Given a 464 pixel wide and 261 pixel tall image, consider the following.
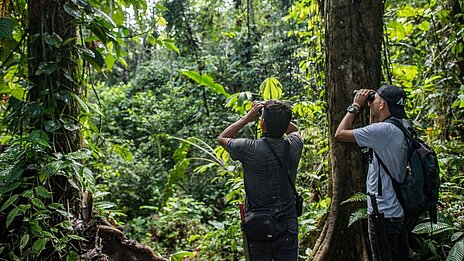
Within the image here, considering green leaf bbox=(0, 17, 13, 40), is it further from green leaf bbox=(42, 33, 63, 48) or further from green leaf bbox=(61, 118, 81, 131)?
green leaf bbox=(61, 118, 81, 131)

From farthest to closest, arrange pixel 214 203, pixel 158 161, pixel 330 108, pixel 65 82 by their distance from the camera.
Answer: pixel 158 161 → pixel 214 203 → pixel 330 108 → pixel 65 82

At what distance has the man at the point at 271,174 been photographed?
2785 mm

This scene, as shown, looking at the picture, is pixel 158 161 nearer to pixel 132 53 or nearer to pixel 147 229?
pixel 147 229

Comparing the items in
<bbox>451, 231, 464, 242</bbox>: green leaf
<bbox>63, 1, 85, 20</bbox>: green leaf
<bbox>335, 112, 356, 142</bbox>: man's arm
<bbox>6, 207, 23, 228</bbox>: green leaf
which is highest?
<bbox>63, 1, 85, 20</bbox>: green leaf

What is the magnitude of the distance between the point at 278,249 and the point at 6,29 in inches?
83.1

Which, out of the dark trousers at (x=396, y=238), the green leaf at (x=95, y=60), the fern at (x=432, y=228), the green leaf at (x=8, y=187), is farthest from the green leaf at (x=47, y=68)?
the fern at (x=432, y=228)

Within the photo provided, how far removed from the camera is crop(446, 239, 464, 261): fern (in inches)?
109

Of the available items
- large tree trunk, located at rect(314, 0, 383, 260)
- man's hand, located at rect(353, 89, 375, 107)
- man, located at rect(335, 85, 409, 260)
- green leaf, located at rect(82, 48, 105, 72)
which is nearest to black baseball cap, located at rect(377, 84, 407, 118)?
man, located at rect(335, 85, 409, 260)

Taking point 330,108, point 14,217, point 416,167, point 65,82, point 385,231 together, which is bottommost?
point 385,231

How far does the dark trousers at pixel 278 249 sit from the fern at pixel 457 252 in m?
0.99

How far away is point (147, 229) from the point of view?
7980mm

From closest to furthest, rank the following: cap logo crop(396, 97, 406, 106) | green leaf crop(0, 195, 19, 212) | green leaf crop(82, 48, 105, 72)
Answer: green leaf crop(0, 195, 19, 212), cap logo crop(396, 97, 406, 106), green leaf crop(82, 48, 105, 72)

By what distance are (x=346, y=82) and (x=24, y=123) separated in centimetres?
231

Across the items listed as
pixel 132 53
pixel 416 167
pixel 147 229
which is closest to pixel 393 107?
pixel 416 167
